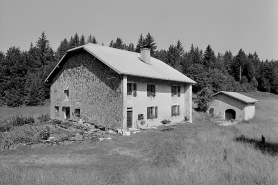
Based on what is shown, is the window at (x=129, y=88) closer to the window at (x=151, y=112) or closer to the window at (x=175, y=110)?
the window at (x=151, y=112)

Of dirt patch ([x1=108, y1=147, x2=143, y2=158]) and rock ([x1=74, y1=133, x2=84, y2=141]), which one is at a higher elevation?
rock ([x1=74, y1=133, x2=84, y2=141])

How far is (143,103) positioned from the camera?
21750mm

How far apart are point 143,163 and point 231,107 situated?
25349mm

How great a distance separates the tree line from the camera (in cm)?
5233

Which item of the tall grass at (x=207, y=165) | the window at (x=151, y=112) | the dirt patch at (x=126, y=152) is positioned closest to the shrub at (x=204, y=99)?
the window at (x=151, y=112)

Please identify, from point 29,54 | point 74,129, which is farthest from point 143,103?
point 29,54

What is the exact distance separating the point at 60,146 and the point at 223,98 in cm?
2640

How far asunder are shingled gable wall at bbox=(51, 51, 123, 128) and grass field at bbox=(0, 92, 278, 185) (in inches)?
180

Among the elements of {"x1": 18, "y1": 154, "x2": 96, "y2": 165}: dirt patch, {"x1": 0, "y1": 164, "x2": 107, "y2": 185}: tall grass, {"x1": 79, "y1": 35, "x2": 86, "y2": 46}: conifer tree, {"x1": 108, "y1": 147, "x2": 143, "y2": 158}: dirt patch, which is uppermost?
{"x1": 79, "y1": 35, "x2": 86, "y2": 46}: conifer tree

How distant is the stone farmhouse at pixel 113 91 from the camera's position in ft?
64.8

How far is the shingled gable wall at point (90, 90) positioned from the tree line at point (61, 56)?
20.0 metres

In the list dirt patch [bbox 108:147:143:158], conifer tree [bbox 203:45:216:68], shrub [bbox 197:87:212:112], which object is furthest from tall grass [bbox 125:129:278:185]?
conifer tree [bbox 203:45:216:68]

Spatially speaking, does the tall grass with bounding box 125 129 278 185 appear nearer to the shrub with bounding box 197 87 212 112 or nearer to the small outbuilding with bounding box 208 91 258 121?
the small outbuilding with bounding box 208 91 258 121

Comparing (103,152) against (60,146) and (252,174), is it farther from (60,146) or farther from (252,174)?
(252,174)
